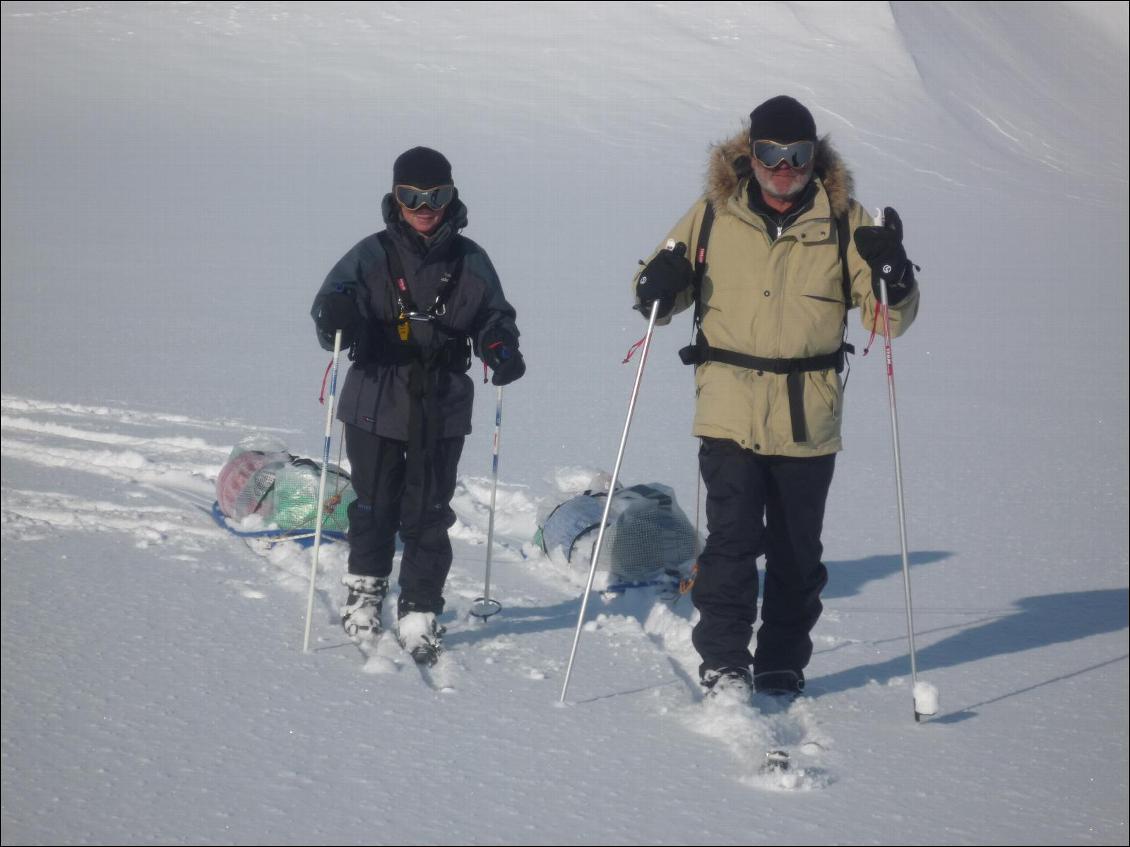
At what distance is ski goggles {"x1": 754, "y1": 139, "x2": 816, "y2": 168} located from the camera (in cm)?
345

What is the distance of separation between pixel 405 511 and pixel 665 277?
45.4 inches

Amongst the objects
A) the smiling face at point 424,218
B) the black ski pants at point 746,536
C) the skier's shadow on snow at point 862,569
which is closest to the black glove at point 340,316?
the smiling face at point 424,218

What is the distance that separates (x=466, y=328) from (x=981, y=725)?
6.42 ft

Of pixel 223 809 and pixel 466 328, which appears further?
pixel 466 328

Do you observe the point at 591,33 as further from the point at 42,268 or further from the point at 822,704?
the point at 822,704

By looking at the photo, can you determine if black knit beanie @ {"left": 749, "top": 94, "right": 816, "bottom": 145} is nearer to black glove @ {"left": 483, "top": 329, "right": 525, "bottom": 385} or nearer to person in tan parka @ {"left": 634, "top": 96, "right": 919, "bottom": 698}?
person in tan parka @ {"left": 634, "top": 96, "right": 919, "bottom": 698}

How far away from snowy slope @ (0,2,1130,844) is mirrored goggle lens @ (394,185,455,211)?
1063mm

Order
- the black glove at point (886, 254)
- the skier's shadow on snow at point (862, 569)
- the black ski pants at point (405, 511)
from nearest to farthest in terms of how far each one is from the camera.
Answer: the black glove at point (886, 254) < the black ski pants at point (405, 511) < the skier's shadow on snow at point (862, 569)

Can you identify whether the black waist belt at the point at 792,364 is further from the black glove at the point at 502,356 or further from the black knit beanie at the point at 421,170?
the black knit beanie at the point at 421,170

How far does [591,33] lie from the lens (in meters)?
32.2

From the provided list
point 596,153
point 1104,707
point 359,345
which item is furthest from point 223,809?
point 596,153

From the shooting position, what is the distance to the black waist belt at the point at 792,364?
3459mm

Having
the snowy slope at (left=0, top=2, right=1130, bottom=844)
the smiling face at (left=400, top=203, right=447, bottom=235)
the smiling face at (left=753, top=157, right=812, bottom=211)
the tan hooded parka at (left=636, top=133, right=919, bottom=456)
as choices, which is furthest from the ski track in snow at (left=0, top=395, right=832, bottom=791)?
the smiling face at (left=753, top=157, right=812, bottom=211)

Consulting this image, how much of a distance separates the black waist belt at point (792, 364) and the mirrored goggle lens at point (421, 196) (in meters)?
0.88
